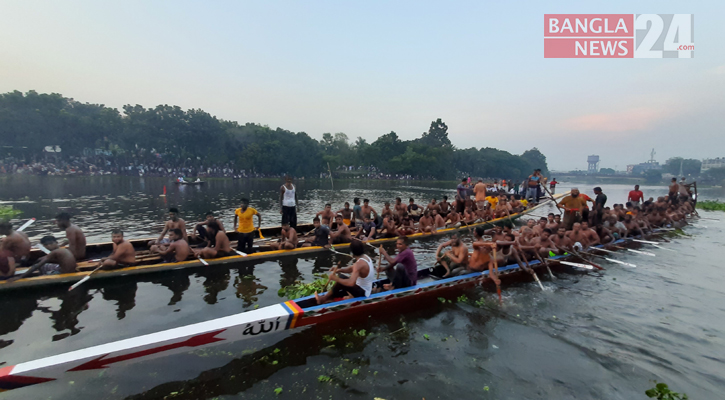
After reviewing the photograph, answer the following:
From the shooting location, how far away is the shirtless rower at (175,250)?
938cm

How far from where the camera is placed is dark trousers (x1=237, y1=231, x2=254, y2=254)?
10.8m

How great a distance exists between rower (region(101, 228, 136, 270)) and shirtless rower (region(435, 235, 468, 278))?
8.21 m

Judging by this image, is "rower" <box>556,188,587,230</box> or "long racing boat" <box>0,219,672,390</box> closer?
"long racing boat" <box>0,219,672,390</box>

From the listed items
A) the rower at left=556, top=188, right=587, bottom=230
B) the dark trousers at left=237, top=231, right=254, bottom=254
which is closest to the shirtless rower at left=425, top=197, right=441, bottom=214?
the rower at left=556, top=188, right=587, bottom=230

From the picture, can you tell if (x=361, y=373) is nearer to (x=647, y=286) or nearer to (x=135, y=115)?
(x=647, y=286)

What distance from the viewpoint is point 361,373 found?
5.50 metres

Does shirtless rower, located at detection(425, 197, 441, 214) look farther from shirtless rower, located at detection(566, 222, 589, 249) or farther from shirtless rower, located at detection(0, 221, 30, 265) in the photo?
shirtless rower, located at detection(0, 221, 30, 265)

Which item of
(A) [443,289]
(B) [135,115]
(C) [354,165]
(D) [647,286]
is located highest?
(B) [135,115]

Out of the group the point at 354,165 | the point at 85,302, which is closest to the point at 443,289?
the point at 85,302

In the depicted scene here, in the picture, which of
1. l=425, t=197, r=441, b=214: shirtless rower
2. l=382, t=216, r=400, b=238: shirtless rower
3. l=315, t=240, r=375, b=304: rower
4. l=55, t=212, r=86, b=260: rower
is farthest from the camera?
l=425, t=197, r=441, b=214: shirtless rower

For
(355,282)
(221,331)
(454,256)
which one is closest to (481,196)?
(454,256)

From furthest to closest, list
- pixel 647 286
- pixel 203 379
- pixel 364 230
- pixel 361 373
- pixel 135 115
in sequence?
1. pixel 135 115
2. pixel 364 230
3. pixel 647 286
4. pixel 361 373
5. pixel 203 379

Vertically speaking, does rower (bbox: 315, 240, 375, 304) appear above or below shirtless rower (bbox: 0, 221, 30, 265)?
below

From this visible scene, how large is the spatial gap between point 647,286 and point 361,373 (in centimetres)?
1007
